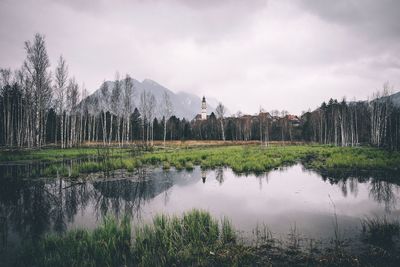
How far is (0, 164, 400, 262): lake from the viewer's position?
7.34 m

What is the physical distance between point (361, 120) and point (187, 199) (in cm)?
7565

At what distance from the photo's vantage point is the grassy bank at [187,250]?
485 centimetres

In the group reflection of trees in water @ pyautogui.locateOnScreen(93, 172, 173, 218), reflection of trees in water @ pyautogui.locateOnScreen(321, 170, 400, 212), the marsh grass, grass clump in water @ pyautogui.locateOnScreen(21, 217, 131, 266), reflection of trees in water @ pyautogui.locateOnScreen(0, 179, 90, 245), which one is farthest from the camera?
reflection of trees in water @ pyautogui.locateOnScreen(321, 170, 400, 212)

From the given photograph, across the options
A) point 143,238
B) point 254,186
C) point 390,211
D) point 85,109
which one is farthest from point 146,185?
point 85,109

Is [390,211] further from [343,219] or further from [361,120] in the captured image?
[361,120]

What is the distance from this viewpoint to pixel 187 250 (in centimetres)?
529

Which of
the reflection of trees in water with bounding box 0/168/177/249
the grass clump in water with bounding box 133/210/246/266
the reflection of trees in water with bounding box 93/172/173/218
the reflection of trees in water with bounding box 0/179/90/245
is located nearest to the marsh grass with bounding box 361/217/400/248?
the grass clump in water with bounding box 133/210/246/266

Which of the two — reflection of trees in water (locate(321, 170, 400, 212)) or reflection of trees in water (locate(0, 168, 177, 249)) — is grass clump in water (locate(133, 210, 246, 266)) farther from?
reflection of trees in water (locate(321, 170, 400, 212))

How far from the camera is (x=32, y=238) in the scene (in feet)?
20.6

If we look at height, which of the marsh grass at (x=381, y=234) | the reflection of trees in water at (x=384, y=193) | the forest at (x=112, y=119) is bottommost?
the reflection of trees in water at (x=384, y=193)

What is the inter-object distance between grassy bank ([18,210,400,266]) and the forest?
69.0 feet

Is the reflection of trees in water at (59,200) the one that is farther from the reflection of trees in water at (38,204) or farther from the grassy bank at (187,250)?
the grassy bank at (187,250)

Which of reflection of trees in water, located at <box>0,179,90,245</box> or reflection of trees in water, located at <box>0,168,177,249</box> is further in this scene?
reflection of trees in water, located at <box>0,168,177,249</box>

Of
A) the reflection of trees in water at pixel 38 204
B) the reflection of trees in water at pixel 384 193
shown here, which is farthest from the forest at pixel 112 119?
the reflection of trees in water at pixel 384 193
